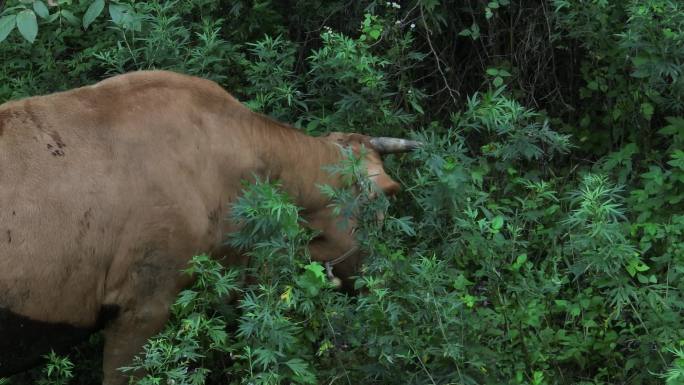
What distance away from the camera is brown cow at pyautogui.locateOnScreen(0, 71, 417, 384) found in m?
5.11

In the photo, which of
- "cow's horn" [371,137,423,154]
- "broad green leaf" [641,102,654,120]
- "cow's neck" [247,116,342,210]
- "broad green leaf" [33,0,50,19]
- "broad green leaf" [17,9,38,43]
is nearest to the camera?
"broad green leaf" [17,9,38,43]

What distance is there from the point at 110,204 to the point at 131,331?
2.21 feet

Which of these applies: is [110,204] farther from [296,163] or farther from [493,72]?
[493,72]

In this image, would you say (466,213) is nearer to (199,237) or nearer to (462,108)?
→ (199,237)

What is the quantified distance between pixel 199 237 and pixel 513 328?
1688mm

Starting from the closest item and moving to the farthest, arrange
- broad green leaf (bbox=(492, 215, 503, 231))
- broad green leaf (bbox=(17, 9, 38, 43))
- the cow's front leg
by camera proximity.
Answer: broad green leaf (bbox=(17, 9, 38, 43)), broad green leaf (bbox=(492, 215, 503, 231)), the cow's front leg

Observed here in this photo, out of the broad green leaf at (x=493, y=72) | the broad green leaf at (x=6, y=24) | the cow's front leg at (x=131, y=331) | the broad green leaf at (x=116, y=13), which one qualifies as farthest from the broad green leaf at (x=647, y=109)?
Answer: the broad green leaf at (x=6, y=24)

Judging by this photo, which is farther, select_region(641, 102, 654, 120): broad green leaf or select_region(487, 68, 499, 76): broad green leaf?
select_region(487, 68, 499, 76): broad green leaf

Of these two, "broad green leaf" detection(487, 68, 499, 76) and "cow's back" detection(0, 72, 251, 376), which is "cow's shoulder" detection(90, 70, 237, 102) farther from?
"broad green leaf" detection(487, 68, 499, 76)

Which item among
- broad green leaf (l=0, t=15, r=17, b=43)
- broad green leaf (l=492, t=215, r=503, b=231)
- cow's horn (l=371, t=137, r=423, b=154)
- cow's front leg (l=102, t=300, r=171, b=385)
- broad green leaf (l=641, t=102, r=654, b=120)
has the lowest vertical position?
cow's front leg (l=102, t=300, r=171, b=385)

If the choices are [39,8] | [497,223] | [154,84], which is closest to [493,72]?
[497,223]

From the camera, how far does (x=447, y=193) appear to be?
523cm

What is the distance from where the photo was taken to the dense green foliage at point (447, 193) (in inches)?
192

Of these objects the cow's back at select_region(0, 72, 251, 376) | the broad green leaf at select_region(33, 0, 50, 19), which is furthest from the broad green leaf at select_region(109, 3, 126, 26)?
the cow's back at select_region(0, 72, 251, 376)
